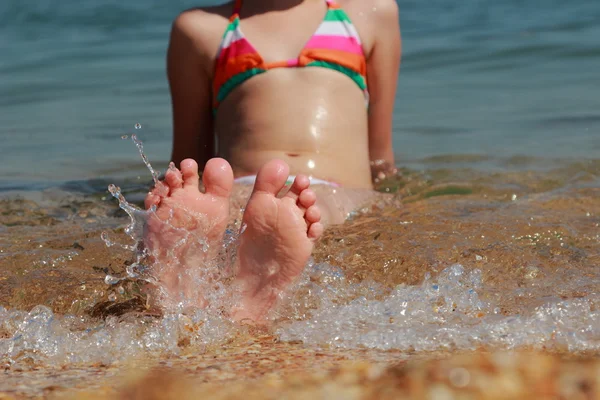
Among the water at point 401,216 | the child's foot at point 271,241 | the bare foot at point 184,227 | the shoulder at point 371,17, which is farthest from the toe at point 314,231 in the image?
the shoulder at point 371,17

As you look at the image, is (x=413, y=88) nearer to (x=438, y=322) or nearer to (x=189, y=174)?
(x=189, y=174)

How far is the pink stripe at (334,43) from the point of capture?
3352 mm

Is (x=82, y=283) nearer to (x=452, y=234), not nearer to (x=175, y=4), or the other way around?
(x=452, y=234)

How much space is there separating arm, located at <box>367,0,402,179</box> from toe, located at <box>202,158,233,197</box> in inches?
59.8

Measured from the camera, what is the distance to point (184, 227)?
7.41 ft

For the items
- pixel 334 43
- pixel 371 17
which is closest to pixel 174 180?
pixel 334 43

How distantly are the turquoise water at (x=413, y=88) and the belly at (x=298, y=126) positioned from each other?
1.23 meters

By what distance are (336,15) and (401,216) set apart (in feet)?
2.91

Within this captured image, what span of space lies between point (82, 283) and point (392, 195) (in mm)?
1486

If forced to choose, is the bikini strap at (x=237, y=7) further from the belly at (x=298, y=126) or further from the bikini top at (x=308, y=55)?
the belly at (x=298, y=126)

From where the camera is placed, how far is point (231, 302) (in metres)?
2.21

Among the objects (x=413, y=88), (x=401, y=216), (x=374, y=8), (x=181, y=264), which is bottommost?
(x=413, y=88)

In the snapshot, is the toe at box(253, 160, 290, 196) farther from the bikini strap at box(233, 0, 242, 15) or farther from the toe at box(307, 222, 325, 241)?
the bikini strap at box(233, 0, 242, 15)

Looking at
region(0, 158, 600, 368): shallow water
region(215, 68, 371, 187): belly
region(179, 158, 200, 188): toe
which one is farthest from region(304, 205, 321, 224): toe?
region(215, 68, 371, 187): belly
